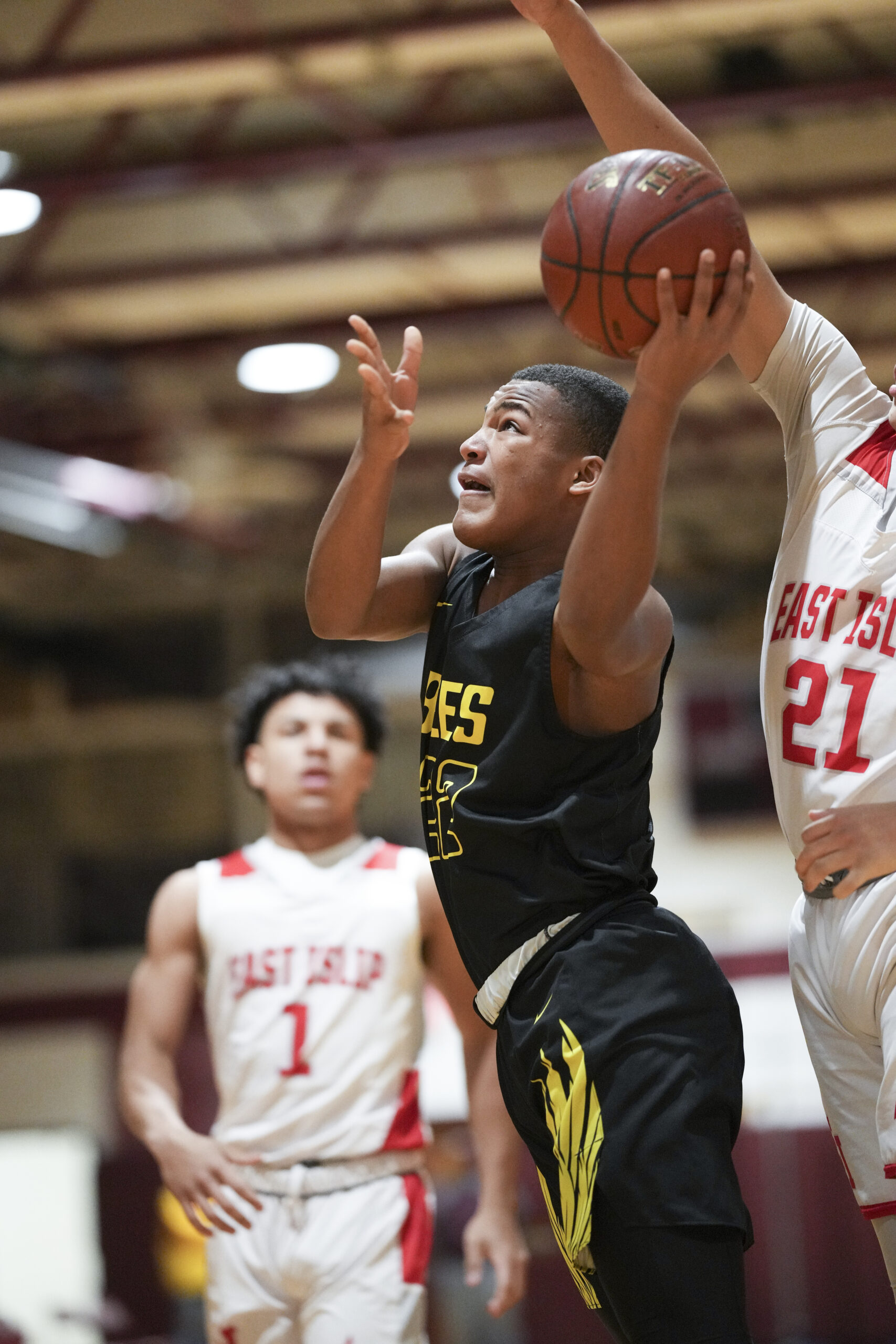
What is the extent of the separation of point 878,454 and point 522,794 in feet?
3.12

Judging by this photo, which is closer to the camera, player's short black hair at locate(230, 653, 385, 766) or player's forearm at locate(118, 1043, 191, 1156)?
player's forearm at locate(118, 1043, 191, 1156)

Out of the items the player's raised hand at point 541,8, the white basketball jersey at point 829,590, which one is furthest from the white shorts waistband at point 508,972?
the player's raised hand at point 541,8

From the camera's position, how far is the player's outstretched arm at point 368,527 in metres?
2.61

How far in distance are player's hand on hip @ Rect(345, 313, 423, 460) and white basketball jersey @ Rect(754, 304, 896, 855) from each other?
2.50ft

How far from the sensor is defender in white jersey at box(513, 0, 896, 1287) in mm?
2648

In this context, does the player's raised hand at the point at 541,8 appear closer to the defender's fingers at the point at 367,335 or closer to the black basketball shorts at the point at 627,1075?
the defender's fingers at the point at 367,335

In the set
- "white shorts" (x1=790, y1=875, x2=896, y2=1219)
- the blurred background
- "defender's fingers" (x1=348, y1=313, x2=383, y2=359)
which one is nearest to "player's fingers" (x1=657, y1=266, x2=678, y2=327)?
"defender's fingers" (x1=348, y1=313, x2=383, y2=359)

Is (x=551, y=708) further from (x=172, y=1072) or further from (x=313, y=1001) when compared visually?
(x=172, y=1072)

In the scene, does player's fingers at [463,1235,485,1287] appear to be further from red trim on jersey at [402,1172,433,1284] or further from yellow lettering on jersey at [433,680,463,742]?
yellow lettering on jersey at [433,680,463,742]

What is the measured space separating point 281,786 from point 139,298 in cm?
809

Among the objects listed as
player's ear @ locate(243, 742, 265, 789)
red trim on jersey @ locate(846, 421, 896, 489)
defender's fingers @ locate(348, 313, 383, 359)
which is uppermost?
defender's fingers @ locate(348, 313, 383, 359)

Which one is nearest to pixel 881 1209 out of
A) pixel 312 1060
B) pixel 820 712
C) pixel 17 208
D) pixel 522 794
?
pixel 820 712

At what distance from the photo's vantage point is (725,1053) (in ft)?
8.43

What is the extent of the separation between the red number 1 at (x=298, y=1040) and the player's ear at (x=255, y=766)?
0.72m
